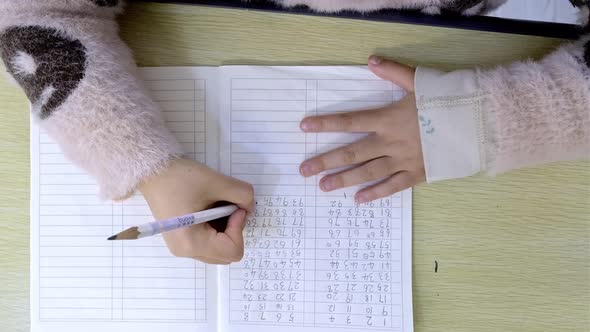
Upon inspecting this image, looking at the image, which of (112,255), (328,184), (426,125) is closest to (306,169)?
(328,184)

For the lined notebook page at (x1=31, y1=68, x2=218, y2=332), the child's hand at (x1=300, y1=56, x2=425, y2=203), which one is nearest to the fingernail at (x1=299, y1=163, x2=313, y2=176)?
the child's hand at (x1=300, y1=56, x2=425, y2=203)

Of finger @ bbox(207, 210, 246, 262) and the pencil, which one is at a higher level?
the pencil

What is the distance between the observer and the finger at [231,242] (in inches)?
21.5

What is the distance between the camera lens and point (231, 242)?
1.80 ft

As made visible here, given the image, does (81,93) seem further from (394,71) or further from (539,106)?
(539,106)

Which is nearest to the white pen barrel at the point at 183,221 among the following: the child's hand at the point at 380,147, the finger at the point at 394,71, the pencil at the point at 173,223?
the pencil at the point at 173,223

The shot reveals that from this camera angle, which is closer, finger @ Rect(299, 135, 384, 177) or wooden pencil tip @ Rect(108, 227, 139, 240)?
wooden pencil tip @ Rect(108, 227, 139, 240)

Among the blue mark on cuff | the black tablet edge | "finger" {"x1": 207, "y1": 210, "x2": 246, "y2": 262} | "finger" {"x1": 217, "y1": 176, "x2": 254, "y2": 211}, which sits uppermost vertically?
the black tablet edge

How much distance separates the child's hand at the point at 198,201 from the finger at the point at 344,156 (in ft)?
0.24

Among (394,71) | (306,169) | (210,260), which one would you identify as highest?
(394,71)

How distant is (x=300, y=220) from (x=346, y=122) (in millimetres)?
126

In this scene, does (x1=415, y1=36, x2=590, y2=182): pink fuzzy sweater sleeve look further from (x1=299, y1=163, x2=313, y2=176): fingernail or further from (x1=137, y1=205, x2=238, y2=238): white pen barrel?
(x1=137, y1=205, x2=238, y2=238): white pen barrel

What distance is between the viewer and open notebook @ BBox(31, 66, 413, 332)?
1.88 feet

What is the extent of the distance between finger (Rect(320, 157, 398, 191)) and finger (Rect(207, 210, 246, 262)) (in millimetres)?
106
